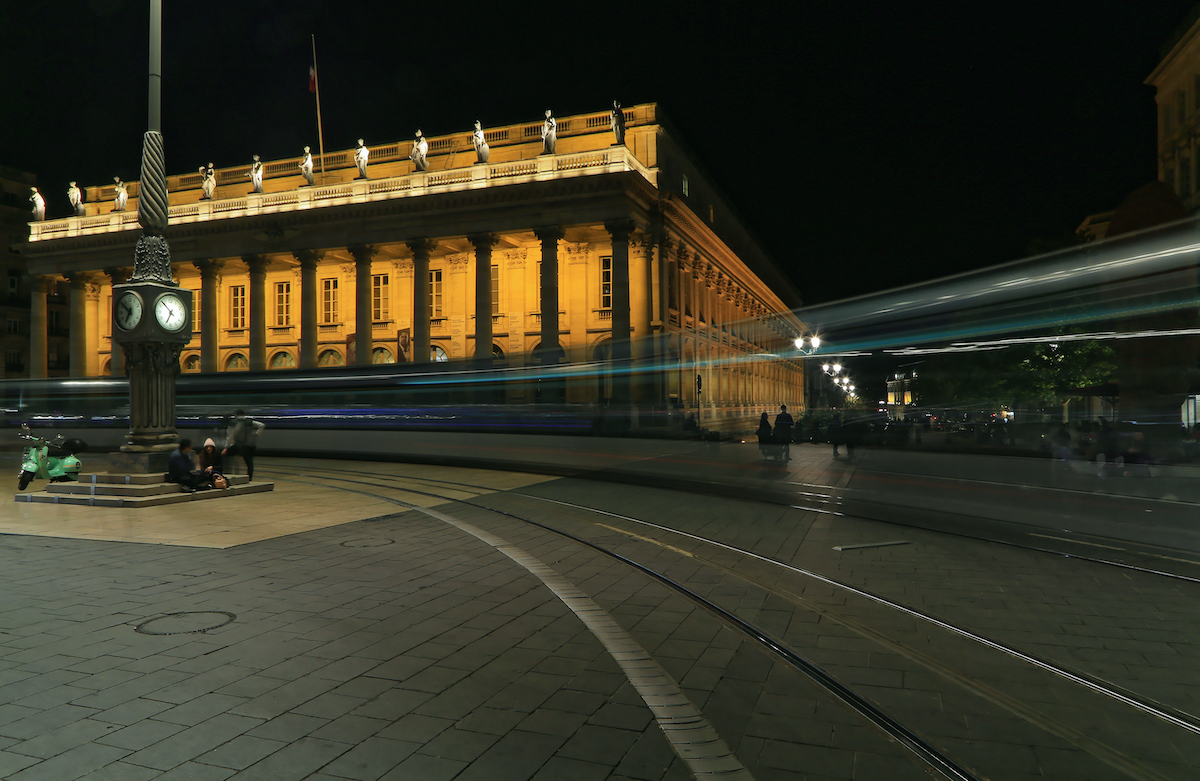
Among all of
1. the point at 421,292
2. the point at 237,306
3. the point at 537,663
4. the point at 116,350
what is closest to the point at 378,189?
the point at 421,292

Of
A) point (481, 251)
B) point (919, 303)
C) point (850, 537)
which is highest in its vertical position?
point (481, 251)

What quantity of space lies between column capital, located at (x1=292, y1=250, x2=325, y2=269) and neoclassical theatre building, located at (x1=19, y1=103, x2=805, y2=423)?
10 centimetres

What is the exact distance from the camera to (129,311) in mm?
13617

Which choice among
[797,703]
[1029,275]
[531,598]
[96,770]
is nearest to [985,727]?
[797,703]

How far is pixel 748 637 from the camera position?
5625mm

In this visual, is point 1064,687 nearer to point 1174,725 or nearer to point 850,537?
point 1174,725

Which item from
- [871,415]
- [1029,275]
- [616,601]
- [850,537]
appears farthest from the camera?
[871,415]

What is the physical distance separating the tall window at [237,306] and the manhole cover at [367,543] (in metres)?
54.3

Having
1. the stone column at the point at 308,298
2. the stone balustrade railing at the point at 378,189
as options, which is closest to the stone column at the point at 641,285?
the stone balustrade railing at the point at 378,189

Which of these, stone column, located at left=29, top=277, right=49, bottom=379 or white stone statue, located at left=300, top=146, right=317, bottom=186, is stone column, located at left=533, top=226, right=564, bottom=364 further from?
stone column, located at left=29, top=277, right=49, bottom=379

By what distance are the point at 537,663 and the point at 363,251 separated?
44.6 metres

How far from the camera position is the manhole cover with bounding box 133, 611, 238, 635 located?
5.73 m

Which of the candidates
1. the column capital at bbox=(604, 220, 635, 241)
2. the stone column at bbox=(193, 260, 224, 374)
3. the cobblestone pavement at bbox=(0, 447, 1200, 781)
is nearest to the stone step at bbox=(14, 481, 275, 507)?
the cobblestone pavement at bbox=(0, 447, 1200, 781)

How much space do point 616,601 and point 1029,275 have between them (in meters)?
10.6
